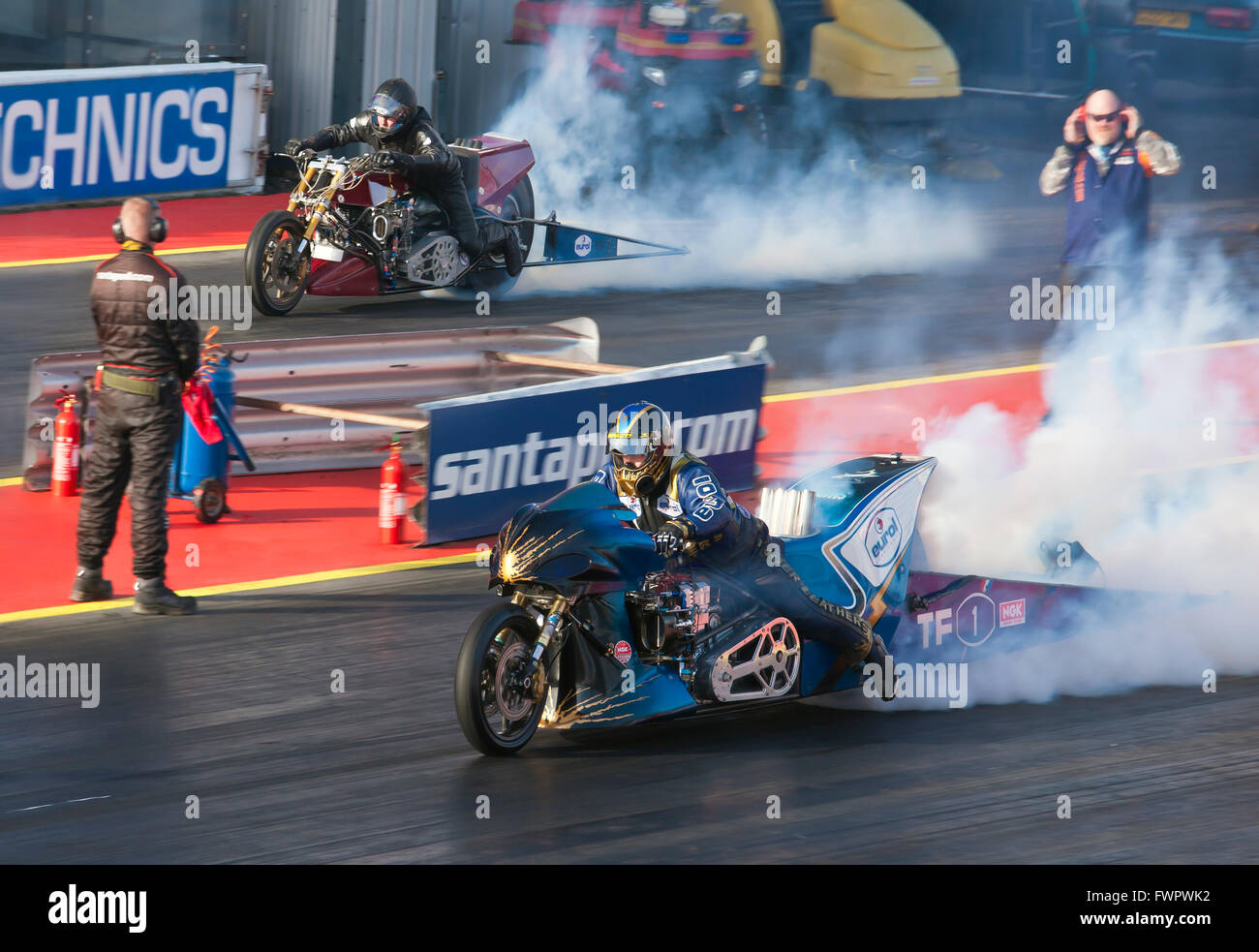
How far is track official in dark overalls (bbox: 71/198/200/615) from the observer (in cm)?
954

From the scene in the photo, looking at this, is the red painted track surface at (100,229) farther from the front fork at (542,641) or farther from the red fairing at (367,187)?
the front fork at (542,641)

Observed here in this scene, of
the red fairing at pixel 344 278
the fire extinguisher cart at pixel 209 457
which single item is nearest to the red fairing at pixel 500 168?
the red fairing at pixel 344 278

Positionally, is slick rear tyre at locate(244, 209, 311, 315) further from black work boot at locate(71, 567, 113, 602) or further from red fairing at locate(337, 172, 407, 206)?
black work boot at locate(71, 567, 113, 602)

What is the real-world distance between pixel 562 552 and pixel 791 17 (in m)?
17.0

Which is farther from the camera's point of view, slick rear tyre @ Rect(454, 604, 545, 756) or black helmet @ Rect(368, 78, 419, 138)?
black helmet @ Rect(368, 78, 419, 138)

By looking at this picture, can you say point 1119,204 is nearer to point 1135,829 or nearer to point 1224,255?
point 1135,829

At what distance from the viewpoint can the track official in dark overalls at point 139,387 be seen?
31.3 ft

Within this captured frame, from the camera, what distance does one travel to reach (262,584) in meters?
10.6

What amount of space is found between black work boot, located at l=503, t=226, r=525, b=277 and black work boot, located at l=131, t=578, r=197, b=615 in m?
7.42

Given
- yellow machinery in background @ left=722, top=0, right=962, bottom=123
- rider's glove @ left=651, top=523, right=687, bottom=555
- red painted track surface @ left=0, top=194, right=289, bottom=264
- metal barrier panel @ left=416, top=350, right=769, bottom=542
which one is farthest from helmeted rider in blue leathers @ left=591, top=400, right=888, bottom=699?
yellow machinery in background @ left=722, top=0, right=962, bottom=123

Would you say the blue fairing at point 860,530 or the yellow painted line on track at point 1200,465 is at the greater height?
the yellow painted line on track at point 1200,465

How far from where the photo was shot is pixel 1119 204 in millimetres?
13078

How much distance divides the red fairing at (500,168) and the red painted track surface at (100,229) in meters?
3.04
